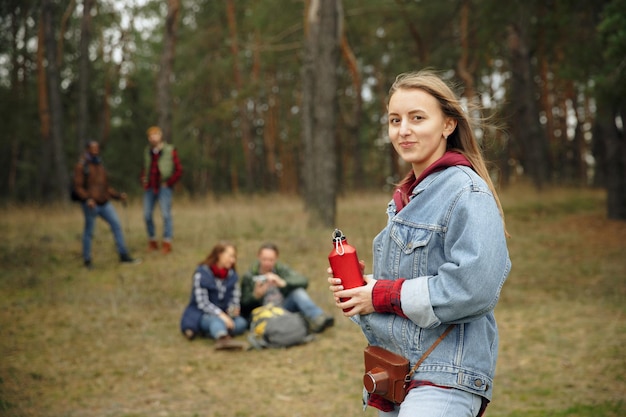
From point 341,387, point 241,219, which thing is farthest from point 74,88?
point 341,387

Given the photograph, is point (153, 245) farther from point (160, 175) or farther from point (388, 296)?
point (388, 296)

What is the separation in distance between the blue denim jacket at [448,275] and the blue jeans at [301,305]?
16.2ft

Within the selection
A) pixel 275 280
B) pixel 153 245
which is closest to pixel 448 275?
pixel 275 280

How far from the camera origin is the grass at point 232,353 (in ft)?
16.5

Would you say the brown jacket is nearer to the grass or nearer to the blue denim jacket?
the grass

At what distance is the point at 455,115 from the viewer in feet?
6.75

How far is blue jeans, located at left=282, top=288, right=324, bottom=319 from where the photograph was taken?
22.7 ft

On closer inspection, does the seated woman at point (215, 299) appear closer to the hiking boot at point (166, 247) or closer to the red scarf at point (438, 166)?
the hiking boot at point (166, 247)

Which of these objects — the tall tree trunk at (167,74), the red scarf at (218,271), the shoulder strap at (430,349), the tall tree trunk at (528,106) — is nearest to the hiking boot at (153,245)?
the red scarf at (218,271)

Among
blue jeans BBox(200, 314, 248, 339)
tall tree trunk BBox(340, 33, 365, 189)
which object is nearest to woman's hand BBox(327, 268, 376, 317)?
blue jeans BBox(200, 314, 248, 339)

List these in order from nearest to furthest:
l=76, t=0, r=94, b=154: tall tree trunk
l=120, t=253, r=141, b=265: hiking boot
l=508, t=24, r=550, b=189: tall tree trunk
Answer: l=120, t=253, r=141, b=265: hiking boot, l=76, t=0, r=94, b=154: tall tree trunk, l=508, t=24, r=550, b=189: tall tree trunk

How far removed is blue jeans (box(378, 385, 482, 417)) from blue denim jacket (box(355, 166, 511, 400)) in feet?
0.09

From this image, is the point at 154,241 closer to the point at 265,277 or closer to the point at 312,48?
the point at 265,277

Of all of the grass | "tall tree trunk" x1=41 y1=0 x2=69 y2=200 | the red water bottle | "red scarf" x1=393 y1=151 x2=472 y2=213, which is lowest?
the grass
